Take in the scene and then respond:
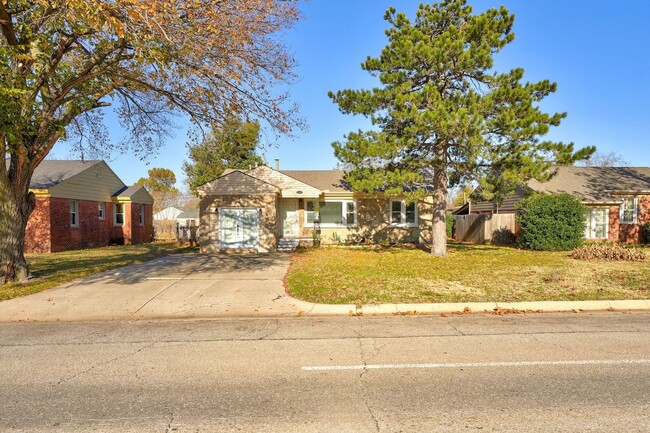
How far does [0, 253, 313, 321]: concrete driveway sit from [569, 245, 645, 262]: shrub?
11.4m

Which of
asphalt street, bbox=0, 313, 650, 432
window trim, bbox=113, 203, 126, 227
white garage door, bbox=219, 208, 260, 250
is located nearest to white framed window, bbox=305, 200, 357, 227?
white garage door, bbox=219, 208, 260, 250

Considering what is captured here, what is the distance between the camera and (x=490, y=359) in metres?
4.96

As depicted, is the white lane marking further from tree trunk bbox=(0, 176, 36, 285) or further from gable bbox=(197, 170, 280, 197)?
gable bbox=(197, 170, 280, 197)

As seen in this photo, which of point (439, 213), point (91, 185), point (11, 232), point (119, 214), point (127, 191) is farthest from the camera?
point (127, 191)

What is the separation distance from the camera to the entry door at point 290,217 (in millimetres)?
21062

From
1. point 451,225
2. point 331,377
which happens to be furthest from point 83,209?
point 451,225

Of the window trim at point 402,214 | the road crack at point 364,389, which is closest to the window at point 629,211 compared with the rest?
the window trim at point 402,214

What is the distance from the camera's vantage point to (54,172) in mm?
22000

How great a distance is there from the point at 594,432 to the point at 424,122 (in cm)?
1073

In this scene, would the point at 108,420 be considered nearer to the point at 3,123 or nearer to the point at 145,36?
the point at 145,36

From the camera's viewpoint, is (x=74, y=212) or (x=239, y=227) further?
Result: (x=74, y=212)

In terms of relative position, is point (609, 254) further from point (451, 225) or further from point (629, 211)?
point (451, 225)

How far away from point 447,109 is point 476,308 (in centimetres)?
772

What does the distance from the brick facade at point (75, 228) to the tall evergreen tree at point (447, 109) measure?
1624 cm
